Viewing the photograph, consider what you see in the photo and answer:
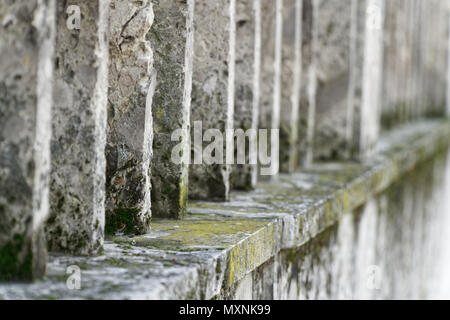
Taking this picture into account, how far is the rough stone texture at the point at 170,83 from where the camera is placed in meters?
2.47

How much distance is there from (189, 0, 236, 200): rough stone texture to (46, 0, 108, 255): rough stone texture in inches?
35.0

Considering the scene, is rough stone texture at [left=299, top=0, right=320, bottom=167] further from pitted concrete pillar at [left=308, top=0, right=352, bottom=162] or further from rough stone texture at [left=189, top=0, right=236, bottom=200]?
rough stone texture at [left=189, top=0, right=236, bottom=200]

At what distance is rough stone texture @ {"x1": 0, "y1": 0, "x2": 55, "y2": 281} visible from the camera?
1676 millimetres

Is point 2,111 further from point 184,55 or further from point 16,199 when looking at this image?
point 184,55

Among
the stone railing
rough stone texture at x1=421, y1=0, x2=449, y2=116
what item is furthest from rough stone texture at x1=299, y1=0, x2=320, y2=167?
rough stone texture at x1=421, y1=0, x2=449, y2=116

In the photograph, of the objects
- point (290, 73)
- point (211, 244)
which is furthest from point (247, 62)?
point (211, 244)

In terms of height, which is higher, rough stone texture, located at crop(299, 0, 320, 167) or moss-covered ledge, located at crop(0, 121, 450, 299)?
rough stone texture, located at crop(299, 0, 320, 167)

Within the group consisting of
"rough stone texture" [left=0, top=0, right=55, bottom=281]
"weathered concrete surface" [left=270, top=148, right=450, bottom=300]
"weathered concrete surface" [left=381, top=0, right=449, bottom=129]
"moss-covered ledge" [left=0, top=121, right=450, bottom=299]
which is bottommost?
"weathered concrete surface" [left=270, top=148, right=450, bottom=300]

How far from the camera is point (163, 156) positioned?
2.54 metres

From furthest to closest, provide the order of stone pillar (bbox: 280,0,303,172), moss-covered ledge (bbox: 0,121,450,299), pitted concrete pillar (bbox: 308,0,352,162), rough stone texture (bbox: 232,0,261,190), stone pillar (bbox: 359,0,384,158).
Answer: stone pillar (bbox: 359,0,384,158) < pitted concrete pillar (bbox: 308,0,352,162) < stone pillar (bbox: 280,0,303,172) < rough stone texture (bbox: 232,0,261,190) < moss-covered ledge (bbox: 0,121,450,299)

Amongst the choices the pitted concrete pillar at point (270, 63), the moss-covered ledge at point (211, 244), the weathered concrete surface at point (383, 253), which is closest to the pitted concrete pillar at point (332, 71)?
the weathered concrete surface at point (383, 253)

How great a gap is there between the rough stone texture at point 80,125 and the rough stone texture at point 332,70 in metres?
2.89

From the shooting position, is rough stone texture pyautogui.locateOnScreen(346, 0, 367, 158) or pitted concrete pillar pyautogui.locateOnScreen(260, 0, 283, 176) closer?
pitted concrete pillar pyautogui.locateOnScreen(260, 0, 283, 176)
